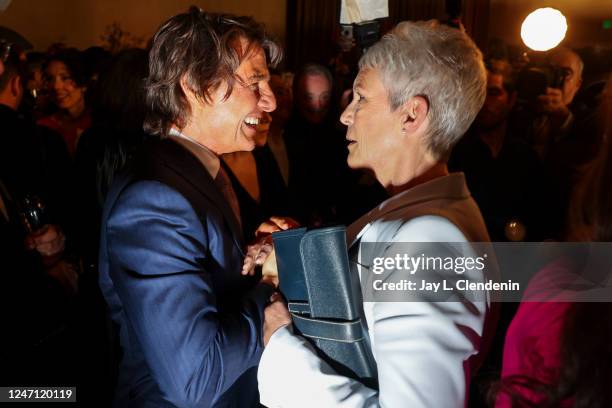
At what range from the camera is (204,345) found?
1107mm

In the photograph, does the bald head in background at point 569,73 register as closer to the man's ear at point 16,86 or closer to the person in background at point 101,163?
the person in background at point 101,163

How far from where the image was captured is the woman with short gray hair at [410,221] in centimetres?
90

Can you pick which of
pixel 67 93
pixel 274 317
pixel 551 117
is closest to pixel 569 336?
pixel 274 317

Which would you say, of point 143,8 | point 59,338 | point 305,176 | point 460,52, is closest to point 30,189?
point 59,338

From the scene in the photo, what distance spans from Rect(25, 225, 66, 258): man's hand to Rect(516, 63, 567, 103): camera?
2757mm

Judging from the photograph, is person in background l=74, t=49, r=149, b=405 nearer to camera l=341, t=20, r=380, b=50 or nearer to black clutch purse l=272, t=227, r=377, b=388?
camera l=341, t=20, r=380, b=50

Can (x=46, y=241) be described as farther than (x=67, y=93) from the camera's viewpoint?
No

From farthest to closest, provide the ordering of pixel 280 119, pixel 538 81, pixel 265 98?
pixel 538 81, pixel 280 119, pixel 265 98

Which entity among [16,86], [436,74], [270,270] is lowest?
[270,270]

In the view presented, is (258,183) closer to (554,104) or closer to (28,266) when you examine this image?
(28,266)

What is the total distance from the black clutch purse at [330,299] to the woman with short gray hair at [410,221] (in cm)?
3

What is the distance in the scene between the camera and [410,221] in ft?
3.31

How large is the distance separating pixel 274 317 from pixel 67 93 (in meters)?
3.06

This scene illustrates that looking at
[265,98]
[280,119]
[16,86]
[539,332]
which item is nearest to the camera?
[539,332]
